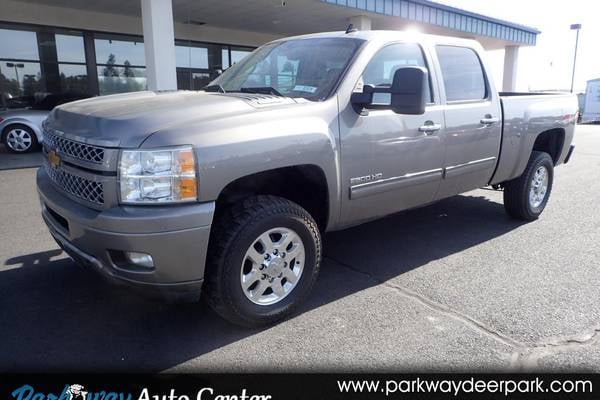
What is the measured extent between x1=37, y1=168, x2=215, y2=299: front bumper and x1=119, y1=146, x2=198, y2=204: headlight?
62 millimetres

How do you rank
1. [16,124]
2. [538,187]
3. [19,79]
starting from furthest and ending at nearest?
[19,79]
[16,124]
[538,187]

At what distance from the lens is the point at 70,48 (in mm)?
14359

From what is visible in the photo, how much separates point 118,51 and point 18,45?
113 inches

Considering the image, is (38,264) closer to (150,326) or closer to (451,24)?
(150,326)

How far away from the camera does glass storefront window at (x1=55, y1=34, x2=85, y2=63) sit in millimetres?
14141

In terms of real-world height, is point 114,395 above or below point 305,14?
below

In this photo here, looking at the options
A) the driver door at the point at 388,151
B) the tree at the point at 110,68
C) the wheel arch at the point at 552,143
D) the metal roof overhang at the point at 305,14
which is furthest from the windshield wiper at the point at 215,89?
the tree at the point at 110,68

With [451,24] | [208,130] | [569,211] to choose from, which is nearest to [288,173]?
[208,130]

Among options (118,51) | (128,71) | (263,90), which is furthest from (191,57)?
(263,90)

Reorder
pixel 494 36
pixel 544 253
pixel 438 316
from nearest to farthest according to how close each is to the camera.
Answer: pixel 438 316 → pixel 544 253 → pixel 494 36

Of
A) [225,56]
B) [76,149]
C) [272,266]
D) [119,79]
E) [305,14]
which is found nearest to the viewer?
[76,149]

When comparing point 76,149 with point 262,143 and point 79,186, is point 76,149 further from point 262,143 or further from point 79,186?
point 262,143

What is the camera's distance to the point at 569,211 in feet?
20.1

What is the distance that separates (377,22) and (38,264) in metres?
14.7
